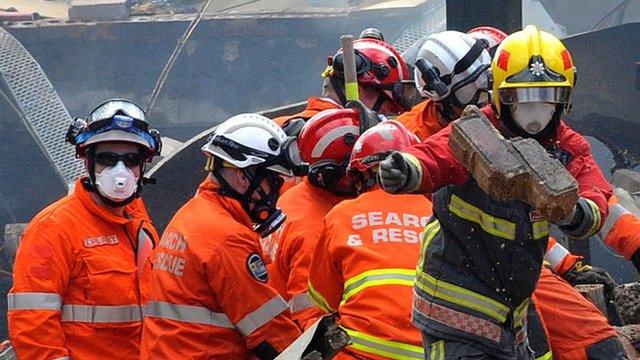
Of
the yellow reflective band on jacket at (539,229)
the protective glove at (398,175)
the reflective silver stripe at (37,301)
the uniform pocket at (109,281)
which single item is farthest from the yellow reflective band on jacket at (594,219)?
the reflective silver stripe at (37,301)

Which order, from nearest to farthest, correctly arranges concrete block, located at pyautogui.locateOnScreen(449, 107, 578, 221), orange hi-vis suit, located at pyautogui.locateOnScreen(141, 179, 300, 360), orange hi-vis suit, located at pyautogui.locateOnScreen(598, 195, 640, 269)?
concrete block, located at pyautogui.locateOnScreen(449, 107, 578, 221), orange hi-vis suit, located at pyautogui.locateOnScreen(141, 179, 300, 360), orange hi-vis suit, located at pyautogui.locateOnScreen(598, 195, 640, 269)

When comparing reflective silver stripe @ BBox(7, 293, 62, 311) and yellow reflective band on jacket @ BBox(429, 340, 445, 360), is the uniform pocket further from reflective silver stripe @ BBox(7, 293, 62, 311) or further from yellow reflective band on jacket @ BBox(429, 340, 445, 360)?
yellow reflective band on jacket @ BBox(429, 340, 445, 360)

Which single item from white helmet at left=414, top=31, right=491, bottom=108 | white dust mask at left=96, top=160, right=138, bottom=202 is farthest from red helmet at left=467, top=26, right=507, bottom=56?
white dust mask at left=96, top=160, right=138, bottom=202

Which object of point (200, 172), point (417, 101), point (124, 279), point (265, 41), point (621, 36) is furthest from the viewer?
point (265, 41)

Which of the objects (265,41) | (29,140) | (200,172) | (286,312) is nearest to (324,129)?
(286,312)

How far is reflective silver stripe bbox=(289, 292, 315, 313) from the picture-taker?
5.01m

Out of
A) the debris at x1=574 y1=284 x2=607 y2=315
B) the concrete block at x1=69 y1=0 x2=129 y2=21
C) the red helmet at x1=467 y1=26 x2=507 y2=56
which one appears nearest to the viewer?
the debris at x1=574 y1=284 x2=607 y2=315

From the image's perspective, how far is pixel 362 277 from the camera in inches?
172

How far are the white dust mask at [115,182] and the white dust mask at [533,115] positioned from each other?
177 cm

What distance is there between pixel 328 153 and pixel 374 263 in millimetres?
1010

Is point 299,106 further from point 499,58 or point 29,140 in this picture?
point 29,140

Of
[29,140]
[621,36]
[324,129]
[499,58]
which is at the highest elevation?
[499,58]

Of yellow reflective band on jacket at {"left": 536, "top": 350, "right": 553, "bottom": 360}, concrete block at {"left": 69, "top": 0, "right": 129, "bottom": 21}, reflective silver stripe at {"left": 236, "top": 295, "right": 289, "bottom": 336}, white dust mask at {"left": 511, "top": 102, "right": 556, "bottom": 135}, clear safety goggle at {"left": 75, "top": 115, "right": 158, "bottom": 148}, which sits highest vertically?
white dust mask at {"left": 511, "top": 102, "right": 556, "bottom": 135}

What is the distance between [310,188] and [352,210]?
0.90 metres
